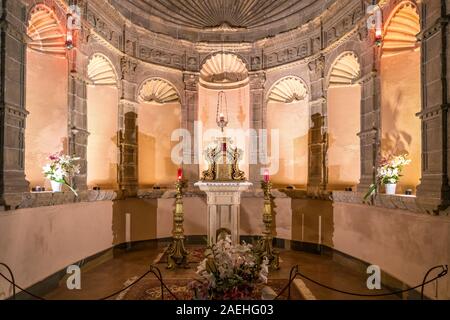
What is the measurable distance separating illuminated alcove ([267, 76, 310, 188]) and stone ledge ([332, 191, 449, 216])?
2.83 metres

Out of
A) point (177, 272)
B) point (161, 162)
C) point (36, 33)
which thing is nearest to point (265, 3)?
point (161, 162)

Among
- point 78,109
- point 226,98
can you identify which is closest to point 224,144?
point 78,109

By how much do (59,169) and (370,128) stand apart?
7.03 m

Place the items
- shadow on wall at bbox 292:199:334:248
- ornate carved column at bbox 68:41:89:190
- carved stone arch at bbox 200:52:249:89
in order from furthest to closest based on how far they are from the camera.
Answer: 1. carved stone arch at bbox 200:52:249:89
2. shadow on wall at bbox 292:199:334:248
3. ornate carved column at bbox 68:41:89:190

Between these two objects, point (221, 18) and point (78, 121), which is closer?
point (78, 121)

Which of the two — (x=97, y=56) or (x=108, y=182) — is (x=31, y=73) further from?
(x=108, y=182)

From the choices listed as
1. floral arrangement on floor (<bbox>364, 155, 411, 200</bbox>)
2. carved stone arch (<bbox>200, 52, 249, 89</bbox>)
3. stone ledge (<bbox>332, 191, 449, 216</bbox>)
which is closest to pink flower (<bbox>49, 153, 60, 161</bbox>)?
carved stone arch (<bbox>200, 52, 249, 89</bbox>)

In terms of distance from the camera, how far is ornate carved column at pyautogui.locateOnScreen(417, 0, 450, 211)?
17.7 ft

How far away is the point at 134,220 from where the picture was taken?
1057 centimetres

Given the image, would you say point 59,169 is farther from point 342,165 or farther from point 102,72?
point 342,165

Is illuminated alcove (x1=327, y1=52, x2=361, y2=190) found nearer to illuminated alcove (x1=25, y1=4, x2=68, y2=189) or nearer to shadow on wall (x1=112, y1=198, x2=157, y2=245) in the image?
shadow on wall (x1=112, y1=198, x2=157, y2=245)

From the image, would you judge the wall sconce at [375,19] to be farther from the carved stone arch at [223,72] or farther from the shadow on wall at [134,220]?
the shadow on wall at [134,220]

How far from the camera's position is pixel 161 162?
11.8m

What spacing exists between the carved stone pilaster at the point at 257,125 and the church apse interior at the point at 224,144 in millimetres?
48
